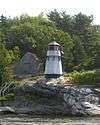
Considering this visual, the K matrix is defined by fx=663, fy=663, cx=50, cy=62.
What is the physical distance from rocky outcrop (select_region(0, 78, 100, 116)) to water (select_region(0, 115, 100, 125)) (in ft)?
12.6

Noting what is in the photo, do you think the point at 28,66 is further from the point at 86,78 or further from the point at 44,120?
the point at 44,120

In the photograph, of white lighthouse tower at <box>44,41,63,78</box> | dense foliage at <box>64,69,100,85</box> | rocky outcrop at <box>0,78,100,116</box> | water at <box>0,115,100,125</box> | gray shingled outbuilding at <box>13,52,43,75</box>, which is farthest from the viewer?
gray shingled outbuilding at <box>13,52,43,75</box>

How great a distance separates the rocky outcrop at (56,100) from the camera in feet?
214

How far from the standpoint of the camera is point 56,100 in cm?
6912

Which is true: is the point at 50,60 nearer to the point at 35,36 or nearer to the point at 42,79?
the point at 42,79

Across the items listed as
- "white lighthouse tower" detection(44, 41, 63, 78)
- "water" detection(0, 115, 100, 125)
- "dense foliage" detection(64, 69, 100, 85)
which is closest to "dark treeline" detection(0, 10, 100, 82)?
"white lighthouse tower" detection(44, 41, 63, 78)

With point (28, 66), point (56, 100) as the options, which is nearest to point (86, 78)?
point (56, 100)

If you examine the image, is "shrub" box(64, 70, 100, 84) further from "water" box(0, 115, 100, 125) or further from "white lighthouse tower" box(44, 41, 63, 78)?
"water" box(0, 115, 100, 125)

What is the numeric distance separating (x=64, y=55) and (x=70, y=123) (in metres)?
41.3

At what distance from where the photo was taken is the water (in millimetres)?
55188

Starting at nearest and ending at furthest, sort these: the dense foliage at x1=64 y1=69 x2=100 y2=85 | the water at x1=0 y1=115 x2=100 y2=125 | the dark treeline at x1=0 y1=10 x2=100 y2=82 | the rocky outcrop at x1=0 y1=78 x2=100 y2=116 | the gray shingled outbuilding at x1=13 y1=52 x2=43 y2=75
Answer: the water at x1=0 y1=115 x2=100 y2=125, the rocky outcrop at x1=0 y1=78 x2=100 y2=116, the dense foliage at x1=64 y1=69 x2=100 y2=85, the gray shingled outbuilding at x1=13 y1=52 x2=43 y2=75, the dark treeline at x1=0 y1=10 x2=100 y2=82

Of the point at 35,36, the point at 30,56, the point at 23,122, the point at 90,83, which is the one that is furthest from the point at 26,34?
the point at 23,122

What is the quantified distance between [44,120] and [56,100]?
11332 mm

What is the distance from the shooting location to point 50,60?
83.8 m
